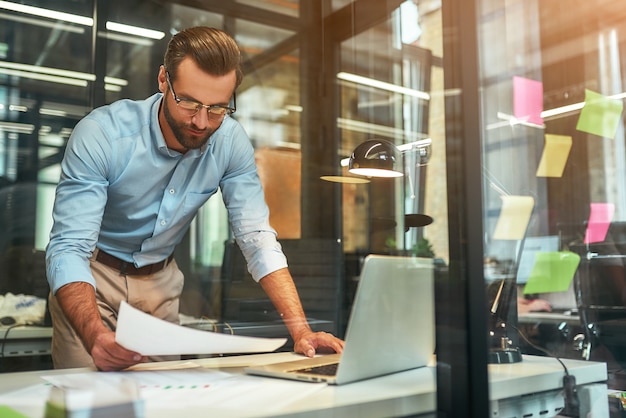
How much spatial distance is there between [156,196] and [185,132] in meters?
0.19

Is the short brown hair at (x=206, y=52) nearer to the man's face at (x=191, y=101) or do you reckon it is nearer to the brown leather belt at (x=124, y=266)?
the man's face at (x=191, y=101)

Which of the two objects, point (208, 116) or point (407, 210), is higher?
point (208, 116)

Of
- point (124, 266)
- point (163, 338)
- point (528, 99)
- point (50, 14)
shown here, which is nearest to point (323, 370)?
point (163, 338)

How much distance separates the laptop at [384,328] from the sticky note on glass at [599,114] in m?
1.39

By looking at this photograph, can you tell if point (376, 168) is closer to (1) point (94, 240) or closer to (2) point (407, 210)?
(2) point (407, 210)

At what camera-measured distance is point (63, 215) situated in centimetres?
133

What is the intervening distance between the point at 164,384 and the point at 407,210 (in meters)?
0.72

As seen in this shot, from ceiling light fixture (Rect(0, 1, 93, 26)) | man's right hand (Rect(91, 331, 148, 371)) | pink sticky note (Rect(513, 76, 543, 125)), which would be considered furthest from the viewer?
ceiling light fixture (Rect(0, 1, 93, 26))

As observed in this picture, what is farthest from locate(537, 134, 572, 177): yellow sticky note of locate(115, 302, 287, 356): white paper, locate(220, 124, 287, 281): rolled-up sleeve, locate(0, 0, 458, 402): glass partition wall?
locate(115, 302, 287, 356): white paper

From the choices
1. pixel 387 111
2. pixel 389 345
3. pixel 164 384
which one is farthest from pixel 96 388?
pixel 387 111

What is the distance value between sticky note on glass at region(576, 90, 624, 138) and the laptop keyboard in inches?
61.2

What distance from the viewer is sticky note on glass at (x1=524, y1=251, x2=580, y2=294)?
1.99 meters

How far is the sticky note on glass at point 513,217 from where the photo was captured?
4.42 feet

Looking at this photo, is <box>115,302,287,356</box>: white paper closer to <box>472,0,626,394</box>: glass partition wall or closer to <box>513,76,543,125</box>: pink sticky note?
<box>472,0,626,394</box>: glass partition wall
